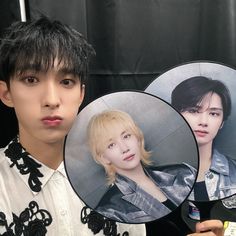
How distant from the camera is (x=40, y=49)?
80 cm

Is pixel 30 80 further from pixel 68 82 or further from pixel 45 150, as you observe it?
pixel 45 150

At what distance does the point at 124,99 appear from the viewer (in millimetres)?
781

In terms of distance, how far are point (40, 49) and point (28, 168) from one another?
0.29m

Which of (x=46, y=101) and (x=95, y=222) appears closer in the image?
(x=46, y=101)

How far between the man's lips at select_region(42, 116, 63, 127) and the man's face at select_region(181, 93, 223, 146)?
1.01ft

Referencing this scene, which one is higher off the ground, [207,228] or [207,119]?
[207,119]

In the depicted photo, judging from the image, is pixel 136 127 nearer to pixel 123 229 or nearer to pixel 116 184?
pixel 116 184

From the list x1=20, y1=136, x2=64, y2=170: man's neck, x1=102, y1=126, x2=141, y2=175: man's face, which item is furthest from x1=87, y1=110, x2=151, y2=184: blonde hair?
x1=20, y1=136, x2=64, y2=170: man's neck

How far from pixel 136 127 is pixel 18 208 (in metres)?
0.35

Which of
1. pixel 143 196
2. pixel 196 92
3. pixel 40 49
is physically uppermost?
pixel 40 49

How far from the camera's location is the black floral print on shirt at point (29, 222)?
2.70ft

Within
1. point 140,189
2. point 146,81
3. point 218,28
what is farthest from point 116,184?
point 218,28

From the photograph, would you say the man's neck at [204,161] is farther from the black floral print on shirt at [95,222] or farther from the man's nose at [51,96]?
the man's nose at [51,96]

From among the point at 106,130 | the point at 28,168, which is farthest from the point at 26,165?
the point at 106,130
